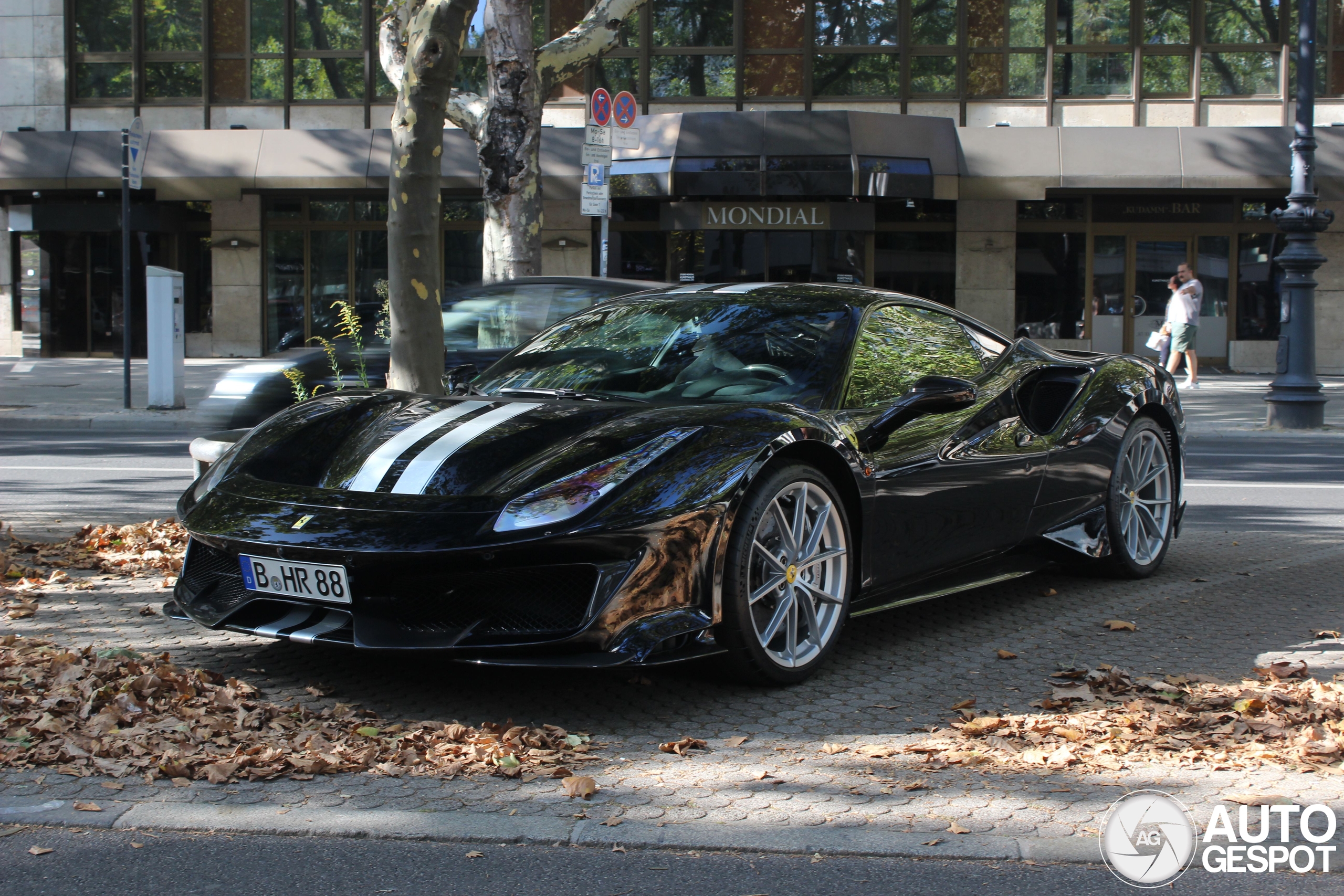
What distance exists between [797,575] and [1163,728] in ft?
3.69

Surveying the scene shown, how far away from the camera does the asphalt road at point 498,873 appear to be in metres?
2.75

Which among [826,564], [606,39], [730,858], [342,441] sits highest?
[606,39]

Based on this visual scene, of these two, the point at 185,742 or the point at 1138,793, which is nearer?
the point at 1138,793

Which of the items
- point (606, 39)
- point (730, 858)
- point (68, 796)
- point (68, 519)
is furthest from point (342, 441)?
point (606, 39)

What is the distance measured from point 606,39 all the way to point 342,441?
1020cm

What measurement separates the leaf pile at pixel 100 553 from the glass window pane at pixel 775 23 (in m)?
17.9

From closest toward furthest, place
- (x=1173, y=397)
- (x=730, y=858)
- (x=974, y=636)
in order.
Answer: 1. (x=730, y=858)
2. (x=974, y=636)
3. (x=1173, y=397)

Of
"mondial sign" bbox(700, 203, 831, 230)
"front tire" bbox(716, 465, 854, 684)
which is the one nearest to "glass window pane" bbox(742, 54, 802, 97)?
"mondial sign" bbox(700, 203, 831, 230)

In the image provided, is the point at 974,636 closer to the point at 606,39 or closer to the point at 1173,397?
the point at 1173,397

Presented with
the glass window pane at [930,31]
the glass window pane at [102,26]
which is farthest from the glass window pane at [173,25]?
the glass window pane at [930,31]

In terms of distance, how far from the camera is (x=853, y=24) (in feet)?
75.4

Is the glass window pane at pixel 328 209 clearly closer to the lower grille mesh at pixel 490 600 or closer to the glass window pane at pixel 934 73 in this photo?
the glass window pane at pixel 934 73

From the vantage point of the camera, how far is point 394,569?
372 centimetres

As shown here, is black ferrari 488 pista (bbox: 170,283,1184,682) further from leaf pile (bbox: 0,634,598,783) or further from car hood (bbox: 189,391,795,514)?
Answer: leaf pile (bbox: 0,634,598,783)
